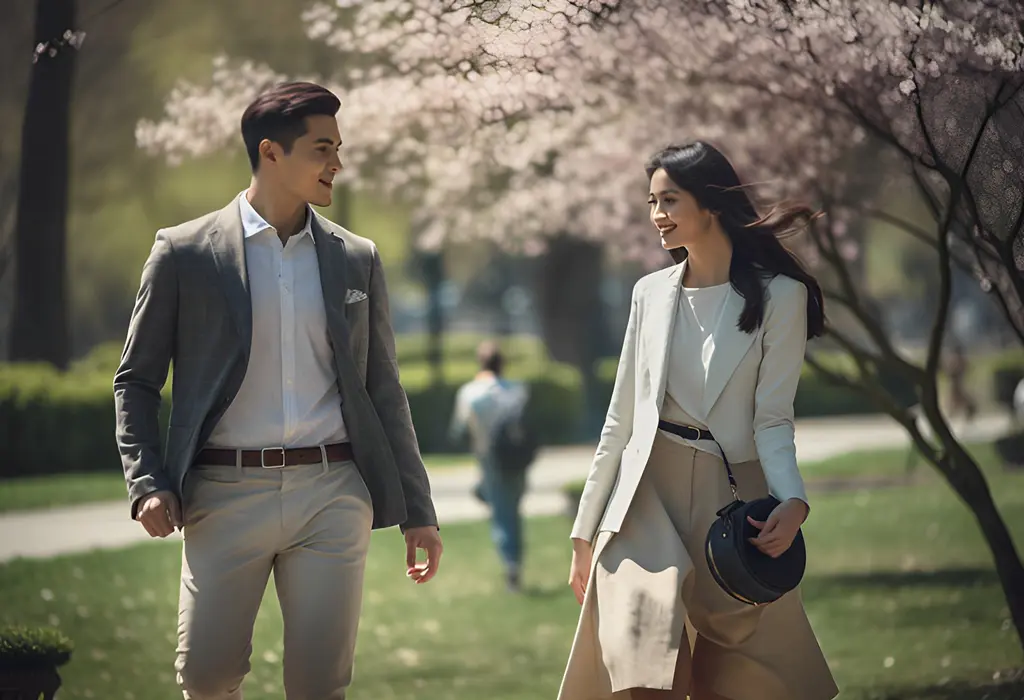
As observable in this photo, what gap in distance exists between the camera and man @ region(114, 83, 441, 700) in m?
3.67

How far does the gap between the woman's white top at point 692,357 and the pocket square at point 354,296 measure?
2.85 ft

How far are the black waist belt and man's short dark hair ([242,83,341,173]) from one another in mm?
1256

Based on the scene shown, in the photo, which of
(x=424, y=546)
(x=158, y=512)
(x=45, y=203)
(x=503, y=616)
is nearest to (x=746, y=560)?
(x=424, y=546)

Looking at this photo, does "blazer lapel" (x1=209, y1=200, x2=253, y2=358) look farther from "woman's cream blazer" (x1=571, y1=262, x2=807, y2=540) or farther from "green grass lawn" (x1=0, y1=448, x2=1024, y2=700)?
"green grass lawn" (x1=0, y1=448, x2=1024, y2=700)

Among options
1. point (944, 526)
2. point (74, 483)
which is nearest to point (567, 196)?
point (944, 526)

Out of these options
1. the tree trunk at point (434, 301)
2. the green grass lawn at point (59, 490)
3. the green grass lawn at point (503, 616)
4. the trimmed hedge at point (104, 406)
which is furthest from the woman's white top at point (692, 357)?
the tree trunk at point (434, 301)

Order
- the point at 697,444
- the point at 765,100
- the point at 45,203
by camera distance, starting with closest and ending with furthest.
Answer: the point at 697,444, the point at 45,203, the point at 765,100

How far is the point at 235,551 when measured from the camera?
3.69 metres

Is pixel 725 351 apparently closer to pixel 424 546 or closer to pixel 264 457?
pixel 424 546

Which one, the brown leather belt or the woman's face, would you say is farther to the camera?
the woman's face

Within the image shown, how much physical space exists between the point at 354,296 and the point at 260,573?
2.57 ft

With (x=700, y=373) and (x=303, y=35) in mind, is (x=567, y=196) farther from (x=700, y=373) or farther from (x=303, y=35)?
(x=700, y=373)

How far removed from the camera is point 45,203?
7531 millimetres

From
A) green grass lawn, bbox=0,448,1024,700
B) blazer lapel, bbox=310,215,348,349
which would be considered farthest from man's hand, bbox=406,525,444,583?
green grass lawn, bbox=0,448,1024,700
